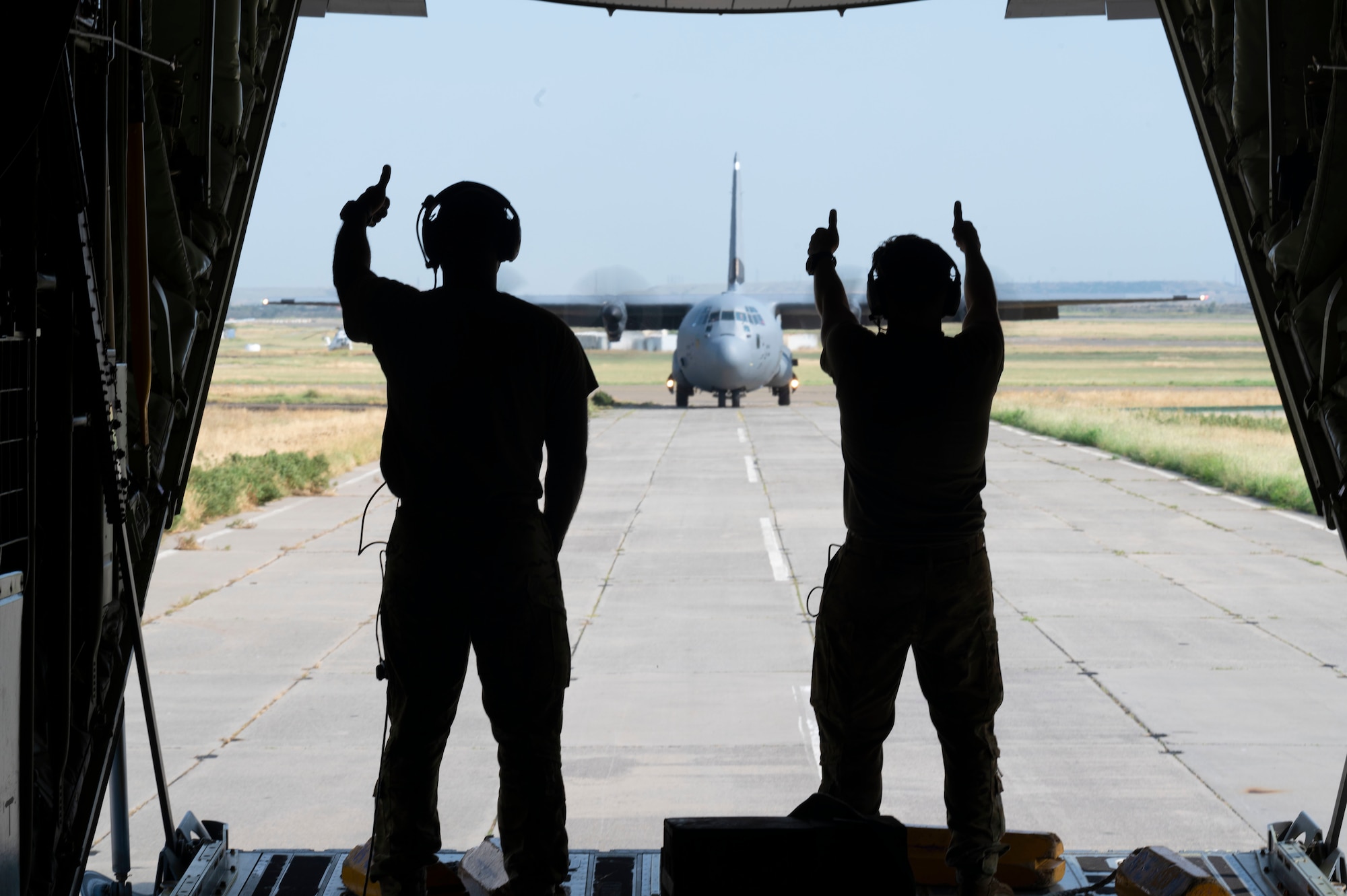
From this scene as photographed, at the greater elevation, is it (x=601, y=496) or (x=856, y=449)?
(x=856, y=449)

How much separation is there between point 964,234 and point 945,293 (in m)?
0.29

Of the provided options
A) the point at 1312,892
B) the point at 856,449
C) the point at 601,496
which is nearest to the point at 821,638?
the point at 856,449

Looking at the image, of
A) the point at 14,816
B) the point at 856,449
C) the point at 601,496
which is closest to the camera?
the point at 14,816

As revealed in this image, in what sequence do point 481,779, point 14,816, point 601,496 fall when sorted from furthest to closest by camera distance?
point 601,496 < point 481,779 < point 14,816

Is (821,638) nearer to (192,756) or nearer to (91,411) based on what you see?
(91,411)

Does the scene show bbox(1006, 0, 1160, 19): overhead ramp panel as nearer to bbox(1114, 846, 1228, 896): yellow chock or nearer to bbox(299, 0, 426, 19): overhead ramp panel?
bbox(299, 0, 426, 19): overhead ramp panel

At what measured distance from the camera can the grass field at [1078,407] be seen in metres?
21.9

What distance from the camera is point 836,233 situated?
385cm

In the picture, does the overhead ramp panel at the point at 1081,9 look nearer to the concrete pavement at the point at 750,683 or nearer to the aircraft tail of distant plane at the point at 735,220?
the concrete pavement at the point at 750,683

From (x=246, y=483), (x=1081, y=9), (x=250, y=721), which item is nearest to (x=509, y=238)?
(x=1081, y=9)

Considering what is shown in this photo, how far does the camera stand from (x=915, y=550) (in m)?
3.56

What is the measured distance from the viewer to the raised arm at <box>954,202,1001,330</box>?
3740 millimetres

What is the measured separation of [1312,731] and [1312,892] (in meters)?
3.51

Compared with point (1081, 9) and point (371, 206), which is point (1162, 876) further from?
point (1081, 9)
